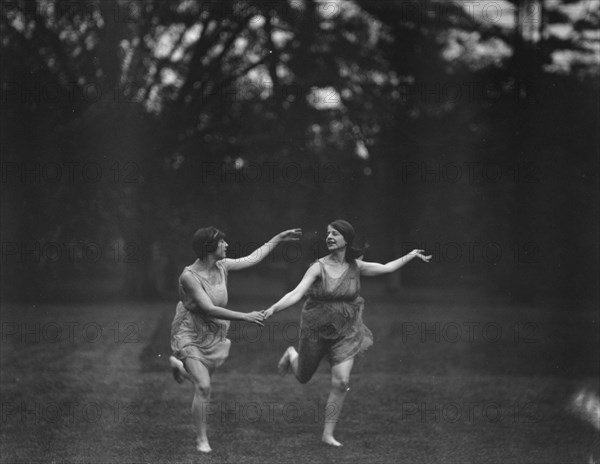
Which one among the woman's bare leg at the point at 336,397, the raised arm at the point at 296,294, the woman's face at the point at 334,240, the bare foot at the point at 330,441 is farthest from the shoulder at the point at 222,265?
the bare foot at the point at 330,441

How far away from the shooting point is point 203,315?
861cm

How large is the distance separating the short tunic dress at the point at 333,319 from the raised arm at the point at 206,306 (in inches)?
37.4

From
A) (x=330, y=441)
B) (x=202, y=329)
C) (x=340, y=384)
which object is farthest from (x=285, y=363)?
(x=202, y=329)

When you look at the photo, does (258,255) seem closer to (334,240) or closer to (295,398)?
(334,240)

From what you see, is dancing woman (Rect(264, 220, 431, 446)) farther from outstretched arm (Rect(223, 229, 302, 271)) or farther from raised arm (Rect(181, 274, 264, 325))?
raised arm (Rect(181, 274, 264, 325))

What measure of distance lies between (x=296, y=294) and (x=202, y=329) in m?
0.99

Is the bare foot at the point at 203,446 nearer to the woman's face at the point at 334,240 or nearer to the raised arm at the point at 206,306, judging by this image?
the raised arm at the point at 206,306

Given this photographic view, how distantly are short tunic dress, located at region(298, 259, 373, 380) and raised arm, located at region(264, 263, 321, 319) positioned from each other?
0.26 ft

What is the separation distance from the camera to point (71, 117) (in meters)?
22.6

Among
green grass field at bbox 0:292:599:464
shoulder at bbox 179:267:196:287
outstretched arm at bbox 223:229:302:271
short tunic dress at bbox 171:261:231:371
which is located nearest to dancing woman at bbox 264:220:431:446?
outstretched arm at bbox 223:229:302:271

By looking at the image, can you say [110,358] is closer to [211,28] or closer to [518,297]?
[211,28]

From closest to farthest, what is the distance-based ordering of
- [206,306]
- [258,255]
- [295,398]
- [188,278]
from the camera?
1. [206,306]
2. [188,278]
3. [258,255]
4. [295,398]

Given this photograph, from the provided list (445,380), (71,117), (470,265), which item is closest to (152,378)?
(445,380)

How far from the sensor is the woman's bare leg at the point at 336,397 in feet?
29.1
